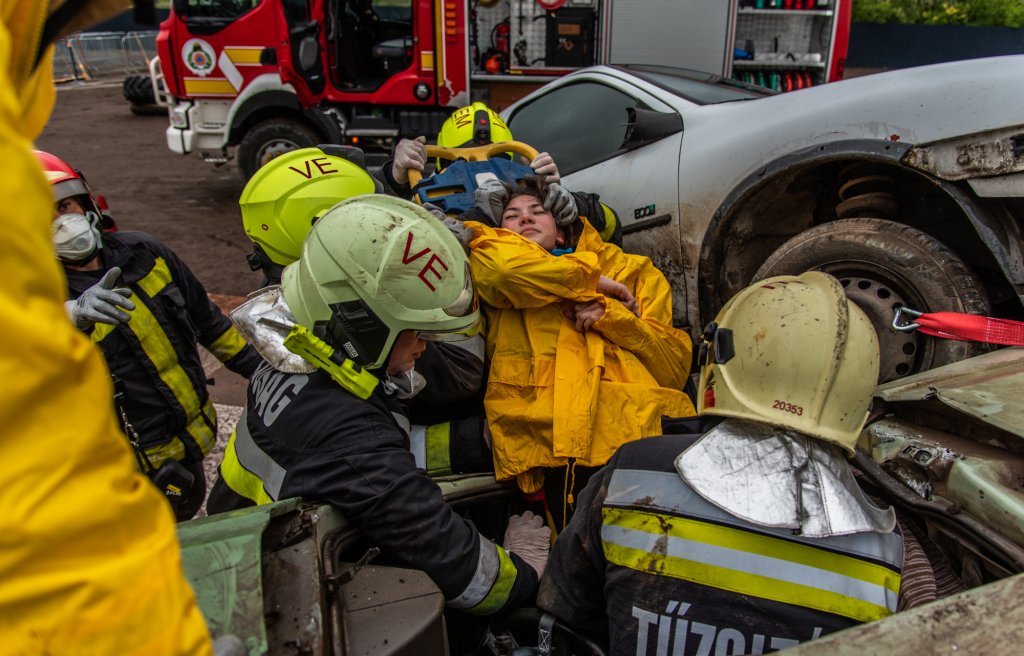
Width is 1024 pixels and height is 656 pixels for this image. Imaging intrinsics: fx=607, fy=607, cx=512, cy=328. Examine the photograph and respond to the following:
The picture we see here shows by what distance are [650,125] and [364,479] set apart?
2.43 meters

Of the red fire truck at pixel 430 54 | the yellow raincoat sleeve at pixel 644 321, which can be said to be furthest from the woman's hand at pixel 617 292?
the red fire truck at pixel 430 54

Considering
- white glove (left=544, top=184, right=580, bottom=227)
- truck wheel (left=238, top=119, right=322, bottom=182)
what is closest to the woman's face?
white glove (left=544, top=184, right=580, bottom=227)

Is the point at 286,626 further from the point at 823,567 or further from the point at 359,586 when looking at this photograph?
the point at 823,567

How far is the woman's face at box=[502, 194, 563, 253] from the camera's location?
2.57 m

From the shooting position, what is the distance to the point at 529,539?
2027 millimetres

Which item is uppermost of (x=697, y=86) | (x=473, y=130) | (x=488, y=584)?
(x=697, y=86)

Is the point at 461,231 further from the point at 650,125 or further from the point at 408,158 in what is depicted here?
the point at 650,125

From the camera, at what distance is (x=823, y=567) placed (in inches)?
49.5

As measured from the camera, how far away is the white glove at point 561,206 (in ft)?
8.55

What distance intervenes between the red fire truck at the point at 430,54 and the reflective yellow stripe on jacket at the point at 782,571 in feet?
20.9

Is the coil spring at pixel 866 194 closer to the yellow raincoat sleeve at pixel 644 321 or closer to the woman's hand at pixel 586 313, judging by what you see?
the yellow raincoat sleeve at pixel 644 321

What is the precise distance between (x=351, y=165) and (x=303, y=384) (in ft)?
4.50

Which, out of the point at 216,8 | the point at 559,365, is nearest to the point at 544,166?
the point at 559,365

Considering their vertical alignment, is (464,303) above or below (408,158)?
below
